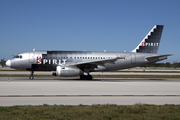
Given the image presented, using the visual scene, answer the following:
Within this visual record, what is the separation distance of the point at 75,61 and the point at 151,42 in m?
12.6

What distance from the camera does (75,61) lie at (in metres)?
30.0

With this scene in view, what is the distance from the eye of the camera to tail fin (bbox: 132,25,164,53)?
33531 millimetres

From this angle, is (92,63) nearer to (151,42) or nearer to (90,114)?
(151,42)

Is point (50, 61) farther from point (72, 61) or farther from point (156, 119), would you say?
point (156, 119)

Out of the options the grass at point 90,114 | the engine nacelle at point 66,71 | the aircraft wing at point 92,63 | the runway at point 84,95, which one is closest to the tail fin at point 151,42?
the aircraft wing at point 92,63

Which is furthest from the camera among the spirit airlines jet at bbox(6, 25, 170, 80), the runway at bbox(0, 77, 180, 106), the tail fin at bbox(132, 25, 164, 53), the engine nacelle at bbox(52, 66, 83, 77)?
the tail fin at bbox(132, 25, 164, 53)

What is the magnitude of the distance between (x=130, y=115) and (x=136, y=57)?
24.2 meters

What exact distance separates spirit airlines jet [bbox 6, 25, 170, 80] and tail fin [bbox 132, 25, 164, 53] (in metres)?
1.14

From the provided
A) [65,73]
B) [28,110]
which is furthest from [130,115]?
[65,73]

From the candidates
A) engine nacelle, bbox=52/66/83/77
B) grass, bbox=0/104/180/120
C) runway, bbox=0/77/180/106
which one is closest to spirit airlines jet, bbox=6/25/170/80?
engine nacelle, bbox=52/66/83/77

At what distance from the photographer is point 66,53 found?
30.2 metres

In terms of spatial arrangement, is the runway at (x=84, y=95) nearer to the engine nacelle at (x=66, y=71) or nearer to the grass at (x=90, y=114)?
the grass at (x=90, y=114)

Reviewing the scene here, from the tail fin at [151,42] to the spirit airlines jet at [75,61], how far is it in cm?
114

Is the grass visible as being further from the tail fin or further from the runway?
the tail fin
